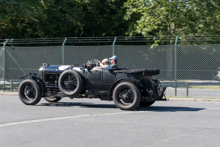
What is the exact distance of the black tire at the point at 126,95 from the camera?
10.7 meters

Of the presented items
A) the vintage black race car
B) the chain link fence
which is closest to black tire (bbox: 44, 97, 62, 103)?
the vintage black race car

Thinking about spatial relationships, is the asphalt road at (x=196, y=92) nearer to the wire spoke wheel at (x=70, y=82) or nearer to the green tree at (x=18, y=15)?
the wire spoke wheel at (x=70, y=82)

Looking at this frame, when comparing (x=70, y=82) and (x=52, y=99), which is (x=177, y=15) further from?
(x=70, y=82)

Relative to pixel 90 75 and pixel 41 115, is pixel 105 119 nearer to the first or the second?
pixel 41 115

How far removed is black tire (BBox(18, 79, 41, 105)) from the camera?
12.2 meters

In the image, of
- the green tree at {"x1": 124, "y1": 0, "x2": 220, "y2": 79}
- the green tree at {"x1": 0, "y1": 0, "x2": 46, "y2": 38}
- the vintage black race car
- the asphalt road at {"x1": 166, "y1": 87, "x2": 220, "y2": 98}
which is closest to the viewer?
the vintage black race car

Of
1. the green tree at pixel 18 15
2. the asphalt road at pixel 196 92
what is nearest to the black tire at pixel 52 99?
the asphalt road at pixel 196 92

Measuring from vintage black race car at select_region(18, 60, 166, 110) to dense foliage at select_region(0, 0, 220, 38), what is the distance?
12003 mm

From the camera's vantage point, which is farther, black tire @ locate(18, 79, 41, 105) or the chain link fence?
the chain link fence

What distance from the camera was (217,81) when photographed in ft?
59.6

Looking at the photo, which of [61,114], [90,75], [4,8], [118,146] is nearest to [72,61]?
[4,8]

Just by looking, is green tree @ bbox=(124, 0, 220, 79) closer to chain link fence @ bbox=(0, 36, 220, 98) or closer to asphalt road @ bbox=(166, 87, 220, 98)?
chain link fence @ bbox=(0, 36, 220, 98)

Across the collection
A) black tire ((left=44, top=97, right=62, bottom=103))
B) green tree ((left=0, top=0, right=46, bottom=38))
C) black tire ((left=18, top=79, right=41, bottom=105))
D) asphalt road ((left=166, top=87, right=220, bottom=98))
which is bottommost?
asphalt road ((left=166, top=87, right=220, bottom=98))

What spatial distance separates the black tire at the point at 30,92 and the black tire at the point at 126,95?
9.44 feet
